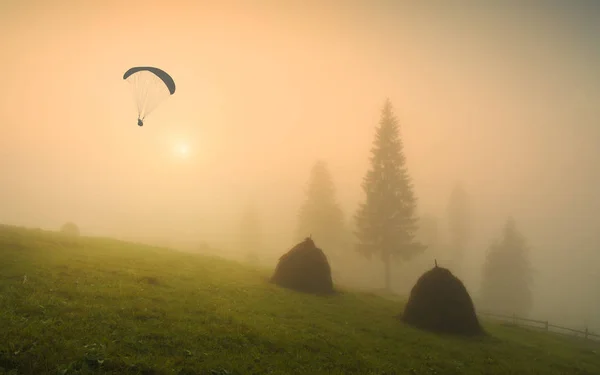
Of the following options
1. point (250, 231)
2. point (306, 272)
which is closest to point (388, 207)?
point (306, 272)

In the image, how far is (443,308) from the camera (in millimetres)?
17750

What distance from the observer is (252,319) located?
14.0m

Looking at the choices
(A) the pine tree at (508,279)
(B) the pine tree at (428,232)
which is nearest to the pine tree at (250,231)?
(B) the pine tree at (428,232)

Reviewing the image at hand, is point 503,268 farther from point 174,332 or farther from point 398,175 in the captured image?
point 174,332

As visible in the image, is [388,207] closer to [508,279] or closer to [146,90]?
[508,279]

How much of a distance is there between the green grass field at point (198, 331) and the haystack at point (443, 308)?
1080mm

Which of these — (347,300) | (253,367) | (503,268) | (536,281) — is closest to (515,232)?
(503,268)

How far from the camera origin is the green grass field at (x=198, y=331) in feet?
29.9

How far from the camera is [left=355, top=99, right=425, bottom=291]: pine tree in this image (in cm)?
3978

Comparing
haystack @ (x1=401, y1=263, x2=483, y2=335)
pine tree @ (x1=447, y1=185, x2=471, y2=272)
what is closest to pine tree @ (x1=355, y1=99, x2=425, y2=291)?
haystack @ (x1=401, y1=263, x2=483, y2=335)

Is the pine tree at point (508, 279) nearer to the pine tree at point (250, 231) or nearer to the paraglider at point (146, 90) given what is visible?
the pine tree at point (250, 231)

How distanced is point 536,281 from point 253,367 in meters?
94.4

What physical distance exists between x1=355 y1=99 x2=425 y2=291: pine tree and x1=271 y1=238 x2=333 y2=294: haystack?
19002 mm

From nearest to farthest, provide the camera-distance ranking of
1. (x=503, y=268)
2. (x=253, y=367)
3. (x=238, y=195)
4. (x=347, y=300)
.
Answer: (x=253, y=367) → (x=347, y=300) → (x=503, y=268) → (x=238, y=195)
